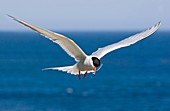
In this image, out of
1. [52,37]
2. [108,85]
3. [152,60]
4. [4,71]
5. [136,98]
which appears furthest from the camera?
[152,60]

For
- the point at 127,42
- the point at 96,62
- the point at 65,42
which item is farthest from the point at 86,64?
the point at 127,42

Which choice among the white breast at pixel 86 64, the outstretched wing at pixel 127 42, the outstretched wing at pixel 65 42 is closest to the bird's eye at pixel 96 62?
the white breast at pixel 86 64

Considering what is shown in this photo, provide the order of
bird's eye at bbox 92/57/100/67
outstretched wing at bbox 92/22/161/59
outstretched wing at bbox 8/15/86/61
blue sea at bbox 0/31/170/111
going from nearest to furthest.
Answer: outstretched wing at bbox 8/15/86/61
bird's eye at bbox 92/57/100/67
outstretched wing at bbox 92/22/161/59
blue sea at bbox 0/31/170/111

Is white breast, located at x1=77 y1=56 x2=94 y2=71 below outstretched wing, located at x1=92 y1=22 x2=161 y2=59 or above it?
below

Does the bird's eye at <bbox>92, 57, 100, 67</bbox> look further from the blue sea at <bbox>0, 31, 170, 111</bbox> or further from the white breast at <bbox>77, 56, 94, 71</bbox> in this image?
the blue sea at <bbox>0, 31, 170, 111</bbox>

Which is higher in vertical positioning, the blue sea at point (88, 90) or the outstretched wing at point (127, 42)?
the blue sea at point (88, 90)

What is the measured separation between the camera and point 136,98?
97.3 m

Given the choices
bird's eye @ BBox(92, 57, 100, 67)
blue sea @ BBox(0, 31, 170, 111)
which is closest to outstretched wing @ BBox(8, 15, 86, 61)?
bird's eye @ BBox(92, 57, 100, 67)

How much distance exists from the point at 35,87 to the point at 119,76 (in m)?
24.0

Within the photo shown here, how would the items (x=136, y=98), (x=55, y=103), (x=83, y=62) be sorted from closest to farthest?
(x=83, y=62) < (x=55, y=103) < (x=136, y=98)

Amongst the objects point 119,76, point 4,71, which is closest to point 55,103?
point 119,76

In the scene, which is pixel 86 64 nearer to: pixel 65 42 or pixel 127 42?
pixel 65 42

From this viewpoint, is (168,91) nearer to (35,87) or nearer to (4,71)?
(35,87)

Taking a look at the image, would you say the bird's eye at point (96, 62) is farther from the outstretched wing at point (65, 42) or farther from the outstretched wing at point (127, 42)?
the outstretched wing at point (127, 42)
